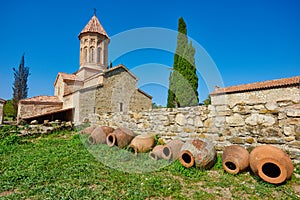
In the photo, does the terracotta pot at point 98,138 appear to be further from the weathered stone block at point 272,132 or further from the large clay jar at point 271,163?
the weathered stone block at point 272,132

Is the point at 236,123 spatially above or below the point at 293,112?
below

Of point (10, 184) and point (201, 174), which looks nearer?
point (10, 184)

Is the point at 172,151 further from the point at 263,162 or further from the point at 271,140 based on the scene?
the point at 271,140

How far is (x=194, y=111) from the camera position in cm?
538

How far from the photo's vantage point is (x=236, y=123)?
4496 mm

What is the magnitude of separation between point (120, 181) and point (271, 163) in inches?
119

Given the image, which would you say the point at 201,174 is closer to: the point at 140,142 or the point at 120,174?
the point at 120,174

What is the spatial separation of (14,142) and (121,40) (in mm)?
7125

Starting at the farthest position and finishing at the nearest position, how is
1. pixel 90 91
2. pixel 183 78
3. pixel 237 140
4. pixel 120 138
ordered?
pixel 183 78 < pixel 90 91 < pixel 120 138 < pixel 237 140

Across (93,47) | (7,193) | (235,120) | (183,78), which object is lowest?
(7,193)

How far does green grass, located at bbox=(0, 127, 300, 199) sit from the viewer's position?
299cm

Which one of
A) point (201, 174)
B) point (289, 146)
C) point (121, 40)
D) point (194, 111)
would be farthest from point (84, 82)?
point (289, 146)

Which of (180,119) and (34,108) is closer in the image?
(180,119)

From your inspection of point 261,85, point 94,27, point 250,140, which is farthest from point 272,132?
point 94,27
